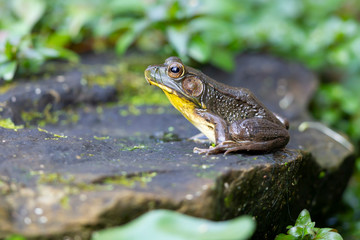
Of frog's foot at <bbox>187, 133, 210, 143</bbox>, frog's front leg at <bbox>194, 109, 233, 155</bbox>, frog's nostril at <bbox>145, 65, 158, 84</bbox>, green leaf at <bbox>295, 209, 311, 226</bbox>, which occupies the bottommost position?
green leaf at <bbox>295, 209, 311, 226</bbox>

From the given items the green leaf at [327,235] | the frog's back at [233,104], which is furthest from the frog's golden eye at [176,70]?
the green leaf at [327,235]

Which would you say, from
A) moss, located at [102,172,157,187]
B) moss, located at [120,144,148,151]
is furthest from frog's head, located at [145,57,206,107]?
moss, located at [102,172,157,187]

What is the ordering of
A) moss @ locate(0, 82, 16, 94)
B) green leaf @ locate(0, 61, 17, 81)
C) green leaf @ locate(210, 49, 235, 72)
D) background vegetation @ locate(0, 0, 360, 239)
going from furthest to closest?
1. green leaf @ locate(210, 49, 235, 72)
2. background vegetation @ locate(0, 0, 360, 239)
3. moss @ locate(0, 82, 16, 94)
4. green leaf @ locate(0, 61, 17, 81)

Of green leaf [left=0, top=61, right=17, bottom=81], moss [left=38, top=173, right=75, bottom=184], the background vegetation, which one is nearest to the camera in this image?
moss [left=38, top=173, right=75, bottom=184]

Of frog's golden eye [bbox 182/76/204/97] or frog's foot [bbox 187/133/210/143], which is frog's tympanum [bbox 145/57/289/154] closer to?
frog's golden eye [bbox 182/76/204/97]

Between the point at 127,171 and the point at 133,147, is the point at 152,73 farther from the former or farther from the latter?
the point at 127,171

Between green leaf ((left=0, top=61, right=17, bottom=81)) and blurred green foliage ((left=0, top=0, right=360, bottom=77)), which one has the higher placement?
blurred green foliage ((left=0, top=0, right=360, bottom=77))

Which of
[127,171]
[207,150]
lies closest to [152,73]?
[207,150]
